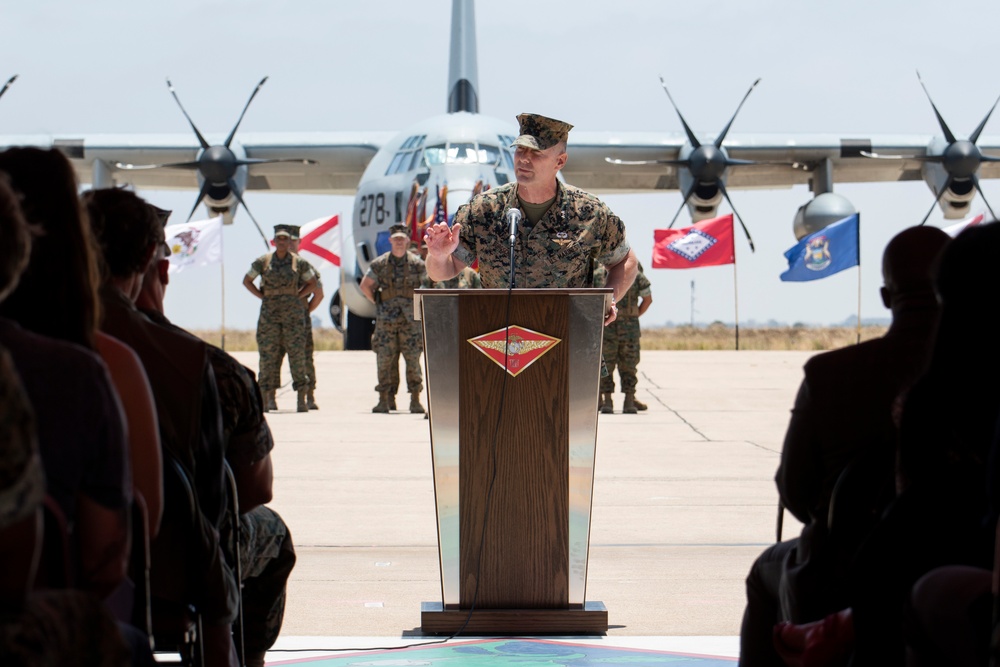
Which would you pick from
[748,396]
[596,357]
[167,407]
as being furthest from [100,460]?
[748,396]

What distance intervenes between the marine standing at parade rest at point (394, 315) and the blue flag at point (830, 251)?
374 inches

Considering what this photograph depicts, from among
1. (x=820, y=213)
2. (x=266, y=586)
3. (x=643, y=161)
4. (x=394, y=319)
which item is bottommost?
(x=266, y=586)

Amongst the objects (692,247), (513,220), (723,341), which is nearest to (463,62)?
(692,247)

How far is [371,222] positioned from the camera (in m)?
16.2

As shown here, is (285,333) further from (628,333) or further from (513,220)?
(513,220)

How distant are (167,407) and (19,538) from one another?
92cm

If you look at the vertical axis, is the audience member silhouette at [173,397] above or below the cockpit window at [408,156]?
below

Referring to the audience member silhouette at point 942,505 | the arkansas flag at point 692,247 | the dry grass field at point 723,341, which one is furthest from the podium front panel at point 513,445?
the arkansas flag at point 692,247

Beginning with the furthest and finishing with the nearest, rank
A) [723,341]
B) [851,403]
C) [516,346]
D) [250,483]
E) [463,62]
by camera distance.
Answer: [723,341]
[463,62]
[516,346]
[250,483]
[851,403]

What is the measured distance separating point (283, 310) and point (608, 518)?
6.59 metres

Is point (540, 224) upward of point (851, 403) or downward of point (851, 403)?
upward

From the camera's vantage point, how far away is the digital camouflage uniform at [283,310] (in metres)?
11.9

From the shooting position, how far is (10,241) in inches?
55.7

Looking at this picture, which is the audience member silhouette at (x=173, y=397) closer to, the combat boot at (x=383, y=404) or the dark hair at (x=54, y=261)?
the dark hair at (x=54, y=261)
